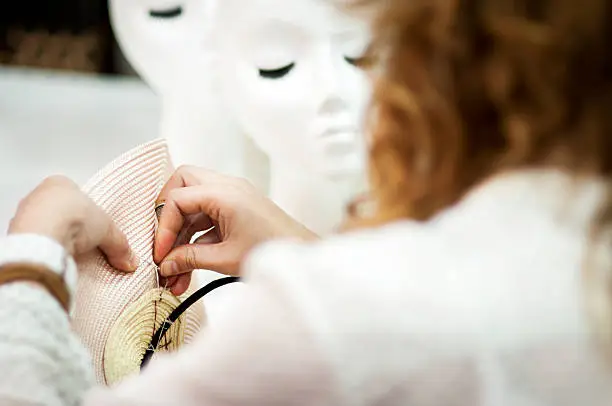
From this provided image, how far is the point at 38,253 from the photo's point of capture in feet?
1.81

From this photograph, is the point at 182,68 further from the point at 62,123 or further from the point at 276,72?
the point at 62,123

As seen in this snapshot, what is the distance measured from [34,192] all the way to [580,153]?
0.40 metres

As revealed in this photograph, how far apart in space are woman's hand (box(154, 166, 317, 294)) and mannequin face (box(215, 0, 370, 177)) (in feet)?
0.63

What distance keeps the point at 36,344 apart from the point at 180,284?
0.23m

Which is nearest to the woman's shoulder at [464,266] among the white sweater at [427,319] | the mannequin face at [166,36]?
the white sweater at [427,319]

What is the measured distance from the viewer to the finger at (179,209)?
71cm

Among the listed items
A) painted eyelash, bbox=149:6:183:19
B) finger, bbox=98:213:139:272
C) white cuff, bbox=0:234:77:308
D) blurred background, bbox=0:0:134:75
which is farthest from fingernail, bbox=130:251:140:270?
blurred background, bbox=0:0:134:75

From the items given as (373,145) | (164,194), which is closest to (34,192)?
(164,194)

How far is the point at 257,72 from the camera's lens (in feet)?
3.11

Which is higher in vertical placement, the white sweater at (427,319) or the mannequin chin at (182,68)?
the white sweater at (427,319)

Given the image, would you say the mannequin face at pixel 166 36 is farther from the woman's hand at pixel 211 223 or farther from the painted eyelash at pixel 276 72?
the woman's hand at pixel 211 223

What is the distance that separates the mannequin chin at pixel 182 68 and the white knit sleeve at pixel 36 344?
437 millimetres

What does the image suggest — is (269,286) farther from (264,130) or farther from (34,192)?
(264,130)

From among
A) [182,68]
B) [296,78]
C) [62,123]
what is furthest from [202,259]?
[62,123]
